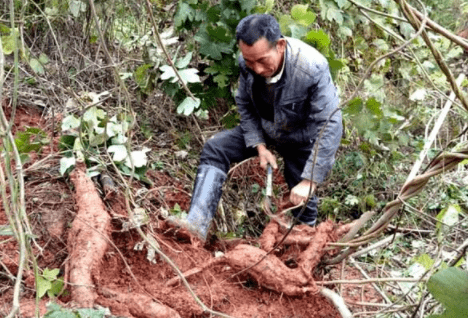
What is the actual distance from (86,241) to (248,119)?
5.32 ft

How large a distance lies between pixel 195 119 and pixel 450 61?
2.98 m

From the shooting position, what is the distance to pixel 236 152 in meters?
4.46

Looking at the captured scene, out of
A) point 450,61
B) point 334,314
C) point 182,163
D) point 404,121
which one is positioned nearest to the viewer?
point 334,314

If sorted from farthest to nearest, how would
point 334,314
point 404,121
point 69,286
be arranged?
point 404,121, point 334,314, point 69,286

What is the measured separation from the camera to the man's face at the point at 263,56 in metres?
3.68

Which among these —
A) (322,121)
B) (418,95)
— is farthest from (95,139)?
(418,95)

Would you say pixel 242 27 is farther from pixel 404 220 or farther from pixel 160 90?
pixel 404 220

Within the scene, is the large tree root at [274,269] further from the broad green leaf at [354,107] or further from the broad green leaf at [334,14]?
the broad green leaf at [334,14]

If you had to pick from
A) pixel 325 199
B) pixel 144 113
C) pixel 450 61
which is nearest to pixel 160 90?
pixel 144 113

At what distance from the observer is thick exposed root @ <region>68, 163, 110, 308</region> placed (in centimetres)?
297

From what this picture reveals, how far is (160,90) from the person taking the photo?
5.49 meters

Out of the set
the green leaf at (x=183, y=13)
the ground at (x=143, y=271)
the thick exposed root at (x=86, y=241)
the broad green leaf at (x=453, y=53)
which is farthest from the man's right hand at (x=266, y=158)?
the broad green leaf at (x=453, y=53)

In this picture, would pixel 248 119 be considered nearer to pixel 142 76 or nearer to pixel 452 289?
pixel 142 76

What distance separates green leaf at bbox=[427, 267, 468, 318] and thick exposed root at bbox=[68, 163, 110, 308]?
5.65 ft
